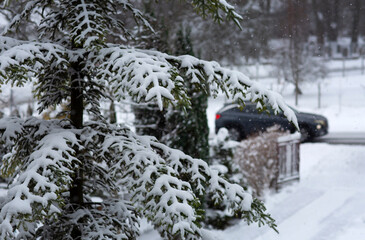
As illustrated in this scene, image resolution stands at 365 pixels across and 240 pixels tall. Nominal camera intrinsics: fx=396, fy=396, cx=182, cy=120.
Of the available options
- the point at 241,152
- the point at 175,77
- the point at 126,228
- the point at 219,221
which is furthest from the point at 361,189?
the point at 175,77

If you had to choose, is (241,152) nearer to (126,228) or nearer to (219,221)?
(219,221)

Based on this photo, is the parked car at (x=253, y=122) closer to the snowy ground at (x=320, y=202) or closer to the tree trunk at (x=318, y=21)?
the snowy ground at (x=320, y=202)

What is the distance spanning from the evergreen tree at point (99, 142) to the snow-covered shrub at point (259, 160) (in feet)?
19.3

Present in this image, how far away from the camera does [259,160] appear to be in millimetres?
9477

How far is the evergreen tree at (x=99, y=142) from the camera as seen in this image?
88.0 inches

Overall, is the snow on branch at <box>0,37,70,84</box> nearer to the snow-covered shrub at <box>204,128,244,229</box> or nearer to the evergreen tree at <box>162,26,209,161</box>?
the evergreen tree at <box>162,26,209,161</box>

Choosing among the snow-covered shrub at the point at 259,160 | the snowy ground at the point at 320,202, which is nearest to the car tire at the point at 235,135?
the snowy ground at the point at 320,202

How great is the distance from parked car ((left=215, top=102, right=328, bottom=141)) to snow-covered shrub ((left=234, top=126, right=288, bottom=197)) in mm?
3129

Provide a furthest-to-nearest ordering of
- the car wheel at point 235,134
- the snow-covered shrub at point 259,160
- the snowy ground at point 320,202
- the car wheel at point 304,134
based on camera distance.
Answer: the car wheel at point 304,134
the car wheel at point 235,134
the snow-covered shrub at point 259,160
the snowy ground at point 320,202

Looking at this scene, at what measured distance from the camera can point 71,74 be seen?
10.5 feet

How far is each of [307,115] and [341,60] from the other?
58.2ft

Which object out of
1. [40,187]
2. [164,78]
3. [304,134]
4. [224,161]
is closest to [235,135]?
[304,134]

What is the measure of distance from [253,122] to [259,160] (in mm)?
4230

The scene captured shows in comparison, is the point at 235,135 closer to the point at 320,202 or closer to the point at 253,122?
the point at 253,122
